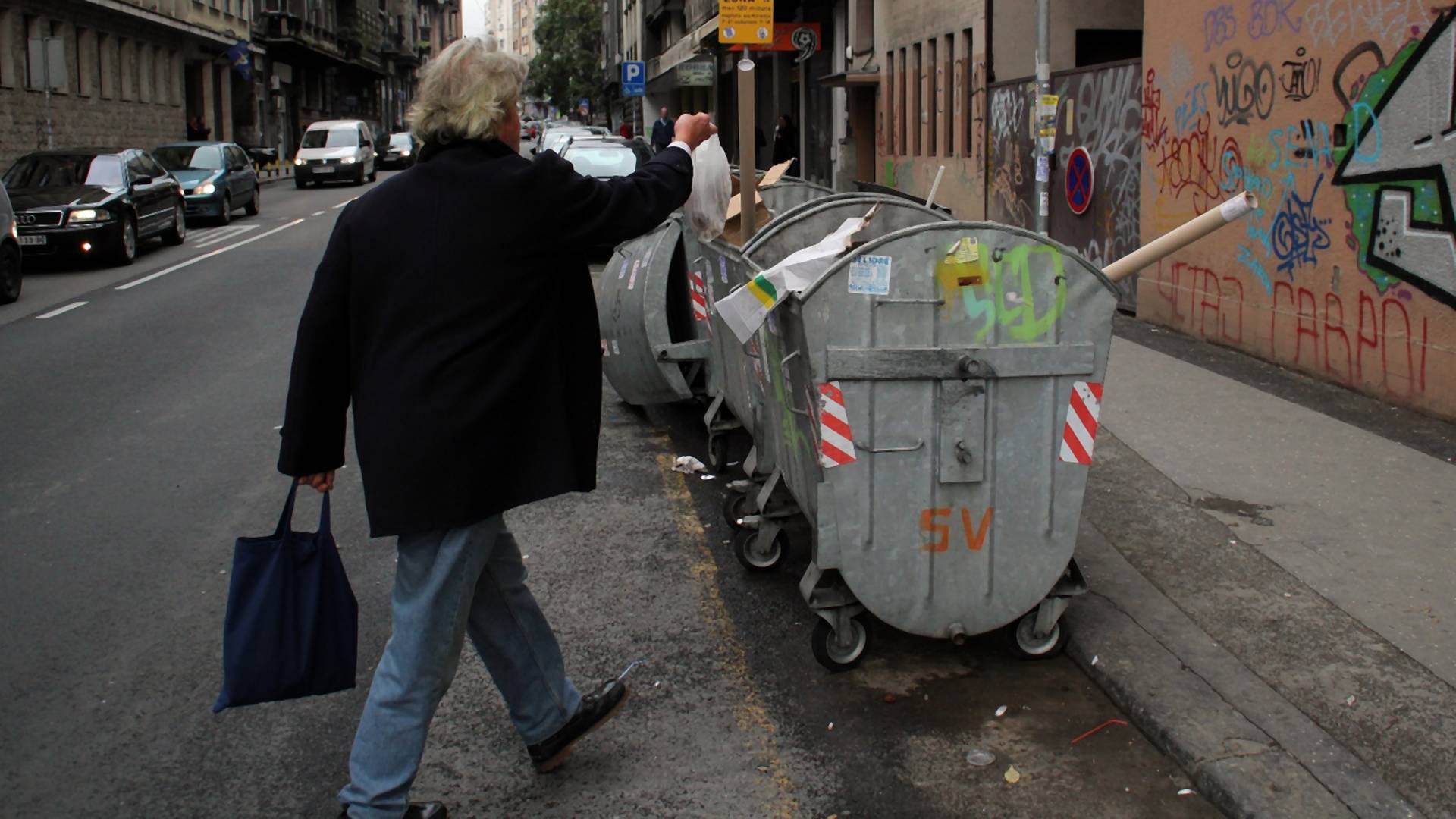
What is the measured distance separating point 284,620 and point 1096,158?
11.6m

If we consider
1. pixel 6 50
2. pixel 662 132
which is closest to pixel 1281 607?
pixel 662 132

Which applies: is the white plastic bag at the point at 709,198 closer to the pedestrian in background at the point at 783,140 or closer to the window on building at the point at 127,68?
the pedestrian in background at the point at 783,140

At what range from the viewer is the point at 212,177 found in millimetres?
26219

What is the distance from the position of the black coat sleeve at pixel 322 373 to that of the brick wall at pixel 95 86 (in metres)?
31.8

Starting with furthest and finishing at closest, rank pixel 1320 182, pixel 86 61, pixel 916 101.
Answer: pixel 86 61
pixel 916 101
pixel 1320 182

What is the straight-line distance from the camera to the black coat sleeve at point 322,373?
334cm

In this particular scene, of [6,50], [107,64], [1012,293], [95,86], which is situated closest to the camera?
[1012,293]

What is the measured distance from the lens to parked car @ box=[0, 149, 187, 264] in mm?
18328

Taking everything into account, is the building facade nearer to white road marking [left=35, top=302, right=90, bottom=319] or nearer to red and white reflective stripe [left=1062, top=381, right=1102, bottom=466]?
white road marking [left=35, top=302, right=90, bottom=319]

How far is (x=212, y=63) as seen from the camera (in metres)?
49.4

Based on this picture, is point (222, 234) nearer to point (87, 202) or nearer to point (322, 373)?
point (87, 202)

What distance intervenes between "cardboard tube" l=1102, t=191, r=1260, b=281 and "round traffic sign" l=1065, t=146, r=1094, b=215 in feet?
31.5

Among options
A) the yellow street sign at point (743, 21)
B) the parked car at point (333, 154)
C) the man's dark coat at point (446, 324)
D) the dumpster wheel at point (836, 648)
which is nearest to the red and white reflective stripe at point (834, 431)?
the dumpster wheel at point (836, 648)

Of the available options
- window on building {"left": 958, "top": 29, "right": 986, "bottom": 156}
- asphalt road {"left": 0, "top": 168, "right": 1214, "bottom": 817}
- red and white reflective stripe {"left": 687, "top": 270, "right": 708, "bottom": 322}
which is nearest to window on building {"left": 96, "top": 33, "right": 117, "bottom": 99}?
window on building {"left": 958, "top": 29, "right": 986, "bottom": 156}
